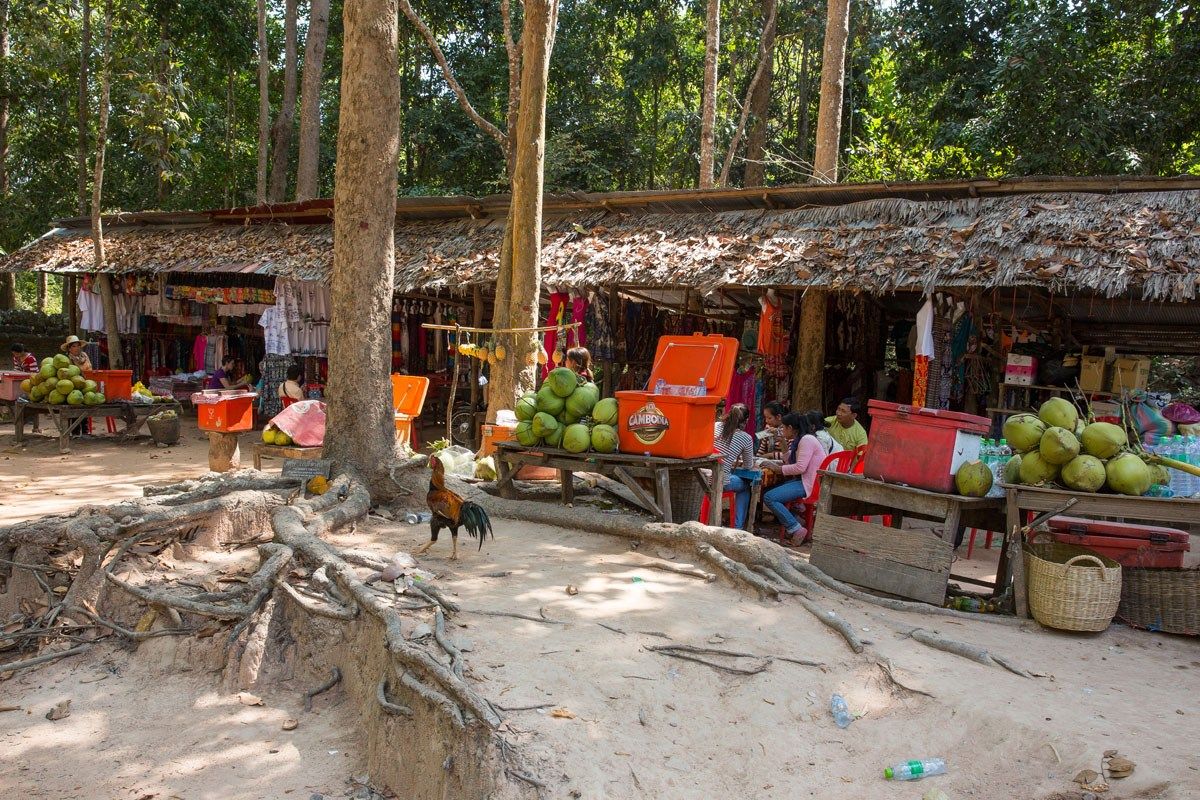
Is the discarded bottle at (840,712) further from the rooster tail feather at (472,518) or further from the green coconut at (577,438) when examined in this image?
the green coconut at (577,438)

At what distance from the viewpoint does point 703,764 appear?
348 centimetres

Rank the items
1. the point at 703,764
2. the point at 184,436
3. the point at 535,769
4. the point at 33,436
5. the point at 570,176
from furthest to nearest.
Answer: the point at 570,176
the point at 184,436
the point at 33,436
the point at 703,764
the point at 535,769

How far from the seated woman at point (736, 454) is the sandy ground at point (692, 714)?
2.20 metres

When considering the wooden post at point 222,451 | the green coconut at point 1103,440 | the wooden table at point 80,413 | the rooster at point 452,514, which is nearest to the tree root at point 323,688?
the rooster at point 452,514

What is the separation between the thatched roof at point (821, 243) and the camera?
24.9 feet

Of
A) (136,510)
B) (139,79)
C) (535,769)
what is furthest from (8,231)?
(535,769)

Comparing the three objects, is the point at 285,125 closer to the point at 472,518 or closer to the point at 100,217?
the point at 100,217

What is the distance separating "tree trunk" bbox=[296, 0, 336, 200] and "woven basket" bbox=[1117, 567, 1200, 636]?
1431cm

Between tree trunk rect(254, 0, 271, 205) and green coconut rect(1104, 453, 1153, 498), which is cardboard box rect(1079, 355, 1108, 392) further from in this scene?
tree trunk rect(254, 0, 271, 205)

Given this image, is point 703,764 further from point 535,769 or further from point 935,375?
point 935,375

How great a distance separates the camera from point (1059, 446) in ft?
16.2

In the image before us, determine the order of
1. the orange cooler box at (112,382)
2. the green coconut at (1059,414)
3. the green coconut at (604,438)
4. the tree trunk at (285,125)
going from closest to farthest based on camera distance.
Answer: the green coconut at (1059,414), the green coconut at (604,438), the orange cooler box at (112,382), the tree trunk at (285,125)

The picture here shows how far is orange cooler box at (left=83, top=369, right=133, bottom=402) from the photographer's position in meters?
10.7

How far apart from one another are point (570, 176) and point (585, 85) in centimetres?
234
